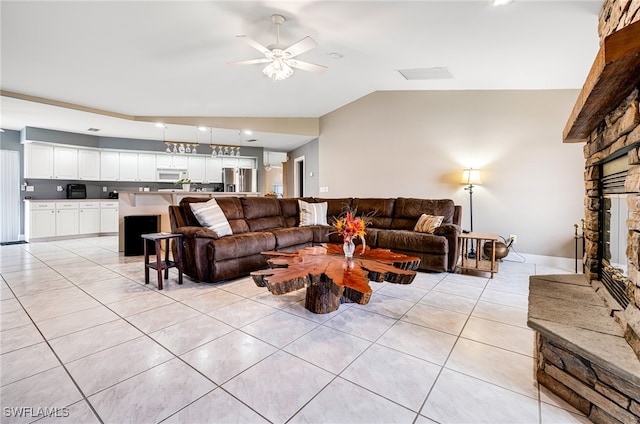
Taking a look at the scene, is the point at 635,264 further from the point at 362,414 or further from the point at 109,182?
the point at 109,182

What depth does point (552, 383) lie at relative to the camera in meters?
1.46

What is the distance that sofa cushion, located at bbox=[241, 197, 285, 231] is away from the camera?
14.2 feet

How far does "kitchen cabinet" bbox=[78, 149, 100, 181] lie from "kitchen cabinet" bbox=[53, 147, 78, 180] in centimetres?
9

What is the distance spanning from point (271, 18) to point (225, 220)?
234 centimetres

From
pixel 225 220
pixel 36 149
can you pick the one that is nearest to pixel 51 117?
pixel 36 149

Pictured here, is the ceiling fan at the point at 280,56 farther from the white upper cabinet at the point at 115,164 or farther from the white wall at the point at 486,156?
the white upper cabinet at the point at 115,164

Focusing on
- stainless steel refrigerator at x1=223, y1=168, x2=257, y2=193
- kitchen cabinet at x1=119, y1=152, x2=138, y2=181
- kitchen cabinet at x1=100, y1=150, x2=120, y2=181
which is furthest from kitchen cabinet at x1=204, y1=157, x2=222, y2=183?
kitchen cabinet at x1=100, y1=150, x2=120, y2=181

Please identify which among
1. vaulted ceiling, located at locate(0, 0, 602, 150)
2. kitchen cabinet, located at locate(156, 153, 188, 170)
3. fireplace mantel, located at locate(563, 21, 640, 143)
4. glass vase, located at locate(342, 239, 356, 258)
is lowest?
glass vase, located at locate(342, 239, 356, 258)

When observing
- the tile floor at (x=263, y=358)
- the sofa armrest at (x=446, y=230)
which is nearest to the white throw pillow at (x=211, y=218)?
the tile floor at (x=263, y=358)

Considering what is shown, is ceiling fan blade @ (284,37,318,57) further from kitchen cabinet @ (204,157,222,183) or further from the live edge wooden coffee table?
kitchen cabinet @ (204,157,222,183)

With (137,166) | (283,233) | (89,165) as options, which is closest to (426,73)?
(283,233)

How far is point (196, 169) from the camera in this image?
809 centimetres

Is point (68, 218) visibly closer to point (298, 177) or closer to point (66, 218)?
point (66, 218)

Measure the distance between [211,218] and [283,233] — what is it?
98 cm
